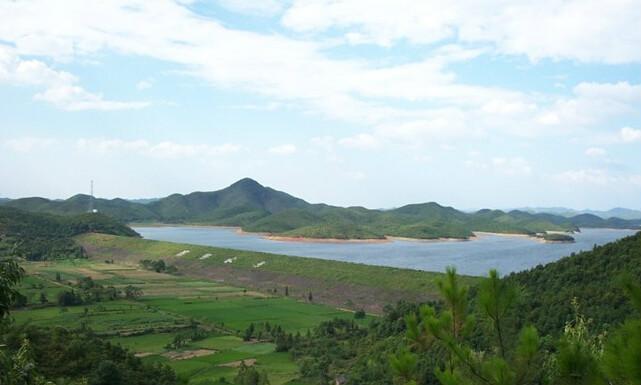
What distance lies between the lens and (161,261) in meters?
77.6

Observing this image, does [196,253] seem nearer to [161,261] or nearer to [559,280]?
[161,261]

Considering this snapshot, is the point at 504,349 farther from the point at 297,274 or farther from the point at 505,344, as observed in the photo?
the point at 297,274

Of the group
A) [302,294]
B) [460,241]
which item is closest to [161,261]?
[302,294]

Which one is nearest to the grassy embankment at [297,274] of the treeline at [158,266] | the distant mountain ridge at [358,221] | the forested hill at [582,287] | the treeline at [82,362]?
the treeline at [158,266]

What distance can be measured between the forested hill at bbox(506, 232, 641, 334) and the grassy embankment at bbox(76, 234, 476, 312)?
314 inches

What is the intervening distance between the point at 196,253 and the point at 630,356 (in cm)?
8207

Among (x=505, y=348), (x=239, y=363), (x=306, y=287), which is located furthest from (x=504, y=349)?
(x=306, y=287)

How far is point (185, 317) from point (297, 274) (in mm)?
21565

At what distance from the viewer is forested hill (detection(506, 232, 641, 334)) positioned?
80.8 feet

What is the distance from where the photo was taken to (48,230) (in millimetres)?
102000

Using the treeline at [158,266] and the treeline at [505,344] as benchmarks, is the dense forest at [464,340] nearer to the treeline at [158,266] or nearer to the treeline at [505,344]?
the treeline at [505,344]

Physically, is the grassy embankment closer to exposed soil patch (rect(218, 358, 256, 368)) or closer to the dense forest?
the dense forest

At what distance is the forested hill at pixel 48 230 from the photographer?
8806 cm

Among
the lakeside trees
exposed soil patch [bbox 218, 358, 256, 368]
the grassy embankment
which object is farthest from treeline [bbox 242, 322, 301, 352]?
the lakeside trees
